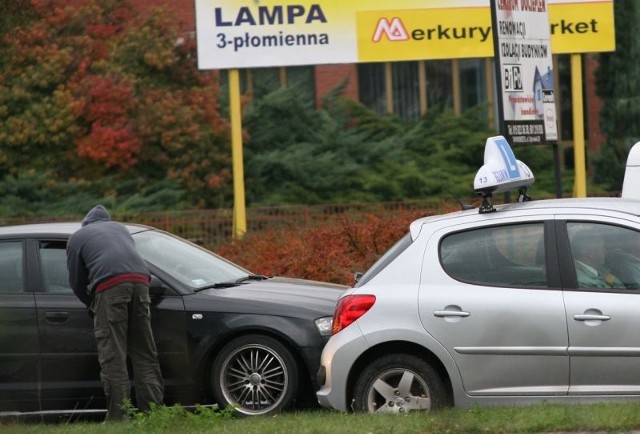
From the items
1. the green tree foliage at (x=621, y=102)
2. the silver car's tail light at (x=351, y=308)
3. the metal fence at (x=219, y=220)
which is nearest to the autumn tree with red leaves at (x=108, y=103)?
the metal fence at (x=219, y=220)

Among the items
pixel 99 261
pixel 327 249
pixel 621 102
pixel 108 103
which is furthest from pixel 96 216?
pixel 621 102

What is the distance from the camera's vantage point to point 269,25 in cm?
1791

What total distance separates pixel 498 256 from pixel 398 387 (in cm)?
108

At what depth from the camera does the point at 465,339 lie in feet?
25.5

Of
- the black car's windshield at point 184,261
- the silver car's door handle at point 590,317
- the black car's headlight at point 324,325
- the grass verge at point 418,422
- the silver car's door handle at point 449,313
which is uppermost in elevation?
the black car's windshield at point 184,261

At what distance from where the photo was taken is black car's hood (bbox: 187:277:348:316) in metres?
9.29

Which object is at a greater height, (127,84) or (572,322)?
(127,84)

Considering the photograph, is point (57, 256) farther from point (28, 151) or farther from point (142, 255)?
point (28, 151)

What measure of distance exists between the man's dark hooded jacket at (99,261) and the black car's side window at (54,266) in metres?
0.63

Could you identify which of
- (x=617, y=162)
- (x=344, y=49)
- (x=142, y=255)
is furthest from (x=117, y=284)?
(x=617, y=162)

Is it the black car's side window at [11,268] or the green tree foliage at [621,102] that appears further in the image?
the green tree foliage at [621,102]

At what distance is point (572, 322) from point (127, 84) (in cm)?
1565

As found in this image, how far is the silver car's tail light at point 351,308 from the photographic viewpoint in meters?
8.01

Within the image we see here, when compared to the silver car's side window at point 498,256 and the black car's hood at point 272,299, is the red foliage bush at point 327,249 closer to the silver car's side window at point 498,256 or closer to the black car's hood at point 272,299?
the black car's hood at point 272,299
